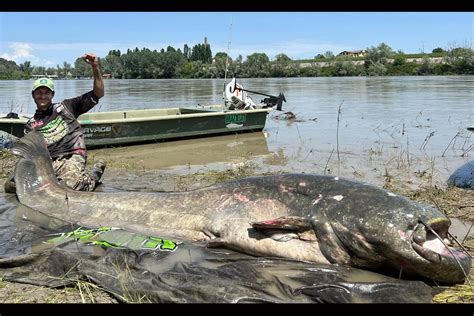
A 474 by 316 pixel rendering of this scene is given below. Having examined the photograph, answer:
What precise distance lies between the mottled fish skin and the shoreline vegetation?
59.4 m

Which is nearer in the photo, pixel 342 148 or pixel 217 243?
pixel 217 243

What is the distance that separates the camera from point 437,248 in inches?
147

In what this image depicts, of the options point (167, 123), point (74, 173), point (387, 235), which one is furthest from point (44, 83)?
point (167, 123)

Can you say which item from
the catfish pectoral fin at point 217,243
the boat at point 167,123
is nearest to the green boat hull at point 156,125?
the boat at point 167,123

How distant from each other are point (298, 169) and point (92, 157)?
4370mm

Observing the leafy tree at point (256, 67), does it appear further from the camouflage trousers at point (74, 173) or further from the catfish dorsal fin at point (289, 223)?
the catfish dorsal fin at point (289, 223)

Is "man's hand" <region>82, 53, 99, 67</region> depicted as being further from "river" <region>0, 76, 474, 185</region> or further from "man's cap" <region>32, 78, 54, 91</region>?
"river" <region>0, 76, 474, 185</region>

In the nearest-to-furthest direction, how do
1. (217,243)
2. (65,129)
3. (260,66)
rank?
(217,243), (65,129), (260,66)

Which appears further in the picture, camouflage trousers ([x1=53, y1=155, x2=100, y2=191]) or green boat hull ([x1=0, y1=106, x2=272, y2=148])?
green boat hull ([x1=0, y1=106, x2=272, y2=148])

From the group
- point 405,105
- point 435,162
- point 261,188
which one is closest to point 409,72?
point 405,105

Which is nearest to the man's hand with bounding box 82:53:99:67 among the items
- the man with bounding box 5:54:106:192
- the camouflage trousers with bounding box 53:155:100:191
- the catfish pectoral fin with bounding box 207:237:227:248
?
the man with bounding box 5:54:106:192

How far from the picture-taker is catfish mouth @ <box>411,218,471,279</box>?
361 cm

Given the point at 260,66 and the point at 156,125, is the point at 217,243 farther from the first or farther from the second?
the point at 260,66

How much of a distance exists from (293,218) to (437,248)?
1115 mm
